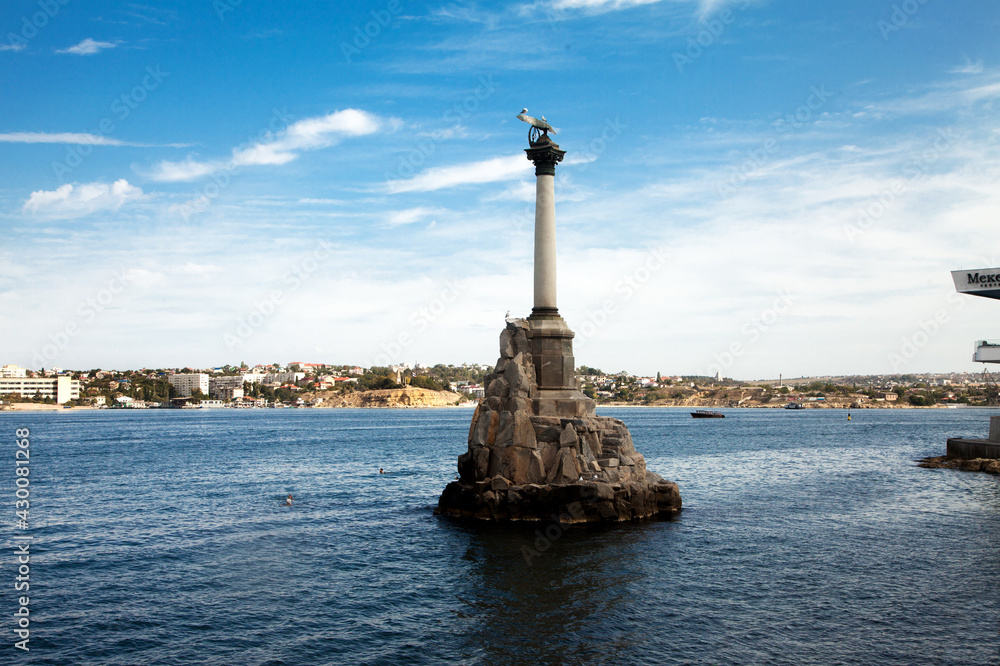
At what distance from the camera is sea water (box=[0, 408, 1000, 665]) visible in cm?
1594

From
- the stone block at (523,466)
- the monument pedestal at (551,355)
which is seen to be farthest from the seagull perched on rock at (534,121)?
the stone block at (523,466)

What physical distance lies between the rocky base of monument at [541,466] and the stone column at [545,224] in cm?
217

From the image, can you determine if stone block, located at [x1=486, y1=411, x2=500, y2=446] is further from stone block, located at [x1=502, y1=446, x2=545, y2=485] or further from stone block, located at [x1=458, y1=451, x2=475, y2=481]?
stone block, located at [x1=502, y1=446, x2=545, y2=485]

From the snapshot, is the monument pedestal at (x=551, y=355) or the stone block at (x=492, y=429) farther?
the monument pedestal at (x=551, y=355)

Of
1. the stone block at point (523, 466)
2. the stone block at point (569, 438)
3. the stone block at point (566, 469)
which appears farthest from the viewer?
the stone block at point (569, 438)

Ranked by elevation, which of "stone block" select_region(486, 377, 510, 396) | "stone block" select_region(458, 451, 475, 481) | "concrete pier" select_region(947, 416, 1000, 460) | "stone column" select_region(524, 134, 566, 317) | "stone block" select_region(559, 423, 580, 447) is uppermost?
"stone column" select_region(524, 134, 566, 317)

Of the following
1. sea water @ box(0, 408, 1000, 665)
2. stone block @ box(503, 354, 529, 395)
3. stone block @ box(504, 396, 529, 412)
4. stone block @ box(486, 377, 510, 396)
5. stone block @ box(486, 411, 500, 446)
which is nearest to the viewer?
sea water @ box(0, 408, 1000, 665)

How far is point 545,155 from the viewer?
107ft

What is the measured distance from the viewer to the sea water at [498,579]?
15938mm

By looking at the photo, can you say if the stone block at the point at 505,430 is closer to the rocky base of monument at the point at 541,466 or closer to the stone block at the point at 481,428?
the rocky base of monument at the point at 541,466

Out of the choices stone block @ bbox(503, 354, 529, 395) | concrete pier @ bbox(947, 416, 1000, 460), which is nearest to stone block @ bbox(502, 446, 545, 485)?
stone block @ bbox(503, 354, 529, 395)

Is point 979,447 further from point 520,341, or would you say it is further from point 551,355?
point 520,341

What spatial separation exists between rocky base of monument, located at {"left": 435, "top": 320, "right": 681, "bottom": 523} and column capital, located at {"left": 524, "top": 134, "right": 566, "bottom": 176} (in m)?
7.59
